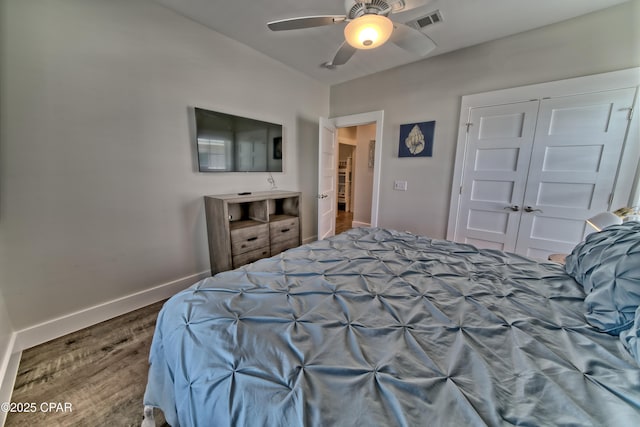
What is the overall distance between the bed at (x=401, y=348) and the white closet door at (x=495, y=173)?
5.03ft

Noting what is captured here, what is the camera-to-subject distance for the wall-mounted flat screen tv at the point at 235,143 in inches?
95.2

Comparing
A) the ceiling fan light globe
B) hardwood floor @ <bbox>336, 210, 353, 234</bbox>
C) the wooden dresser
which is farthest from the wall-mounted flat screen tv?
hardwood floor @ <bbox>336, 210, 353, 234</bbox>

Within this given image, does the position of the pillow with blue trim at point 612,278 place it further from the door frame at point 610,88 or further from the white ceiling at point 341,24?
the white ceiling at point 341,24

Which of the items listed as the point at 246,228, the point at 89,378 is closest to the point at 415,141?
the point at 246,228

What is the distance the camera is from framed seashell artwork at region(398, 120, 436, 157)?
309cm

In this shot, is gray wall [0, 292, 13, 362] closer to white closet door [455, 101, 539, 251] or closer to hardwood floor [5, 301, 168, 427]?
hardwood floor [5, 301, 168, 427]

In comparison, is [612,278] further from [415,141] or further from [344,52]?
[415,141]

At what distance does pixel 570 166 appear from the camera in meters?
2.31

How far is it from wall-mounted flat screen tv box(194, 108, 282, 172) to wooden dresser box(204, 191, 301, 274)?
0.41 metres

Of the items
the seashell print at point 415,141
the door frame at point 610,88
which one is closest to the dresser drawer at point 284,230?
the seashell print at point 415,141

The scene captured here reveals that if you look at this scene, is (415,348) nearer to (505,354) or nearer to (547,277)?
(505,354)

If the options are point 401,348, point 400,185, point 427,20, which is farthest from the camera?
point 400,185

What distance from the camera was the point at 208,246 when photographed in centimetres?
262

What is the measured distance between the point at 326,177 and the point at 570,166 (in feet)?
9.06
